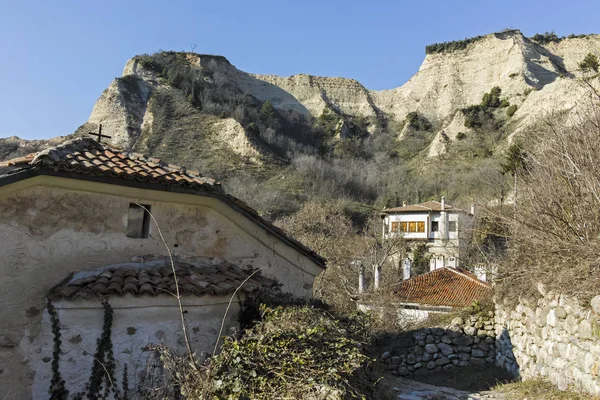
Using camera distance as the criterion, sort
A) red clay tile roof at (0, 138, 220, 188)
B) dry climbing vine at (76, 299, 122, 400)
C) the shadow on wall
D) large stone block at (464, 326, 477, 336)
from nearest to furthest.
Result: dry climbing vine at (76, 299, 122, 400) < red clay tile roof at (0, 138, 220, 188) < the shadow on wall < large stone block at (464, 326, 477, 336)

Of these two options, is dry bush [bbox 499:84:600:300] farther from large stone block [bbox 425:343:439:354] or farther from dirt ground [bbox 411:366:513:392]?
large stone block [bbox 425:343:439:354]

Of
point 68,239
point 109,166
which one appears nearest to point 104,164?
point 109,166

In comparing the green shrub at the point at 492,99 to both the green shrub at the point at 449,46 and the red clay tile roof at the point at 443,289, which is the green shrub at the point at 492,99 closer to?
the green shrub at the point at 449,46

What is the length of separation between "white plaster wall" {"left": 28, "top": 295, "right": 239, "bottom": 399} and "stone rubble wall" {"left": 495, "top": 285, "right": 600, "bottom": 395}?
4.61m

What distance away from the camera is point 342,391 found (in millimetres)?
3451

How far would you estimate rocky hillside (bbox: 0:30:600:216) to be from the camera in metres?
47.5

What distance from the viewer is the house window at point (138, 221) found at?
611 centimetres

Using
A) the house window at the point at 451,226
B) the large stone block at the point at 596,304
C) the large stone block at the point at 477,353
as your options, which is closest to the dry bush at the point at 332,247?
the large stone block at the point at 477,353

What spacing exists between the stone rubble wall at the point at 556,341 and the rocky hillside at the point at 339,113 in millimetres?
28051

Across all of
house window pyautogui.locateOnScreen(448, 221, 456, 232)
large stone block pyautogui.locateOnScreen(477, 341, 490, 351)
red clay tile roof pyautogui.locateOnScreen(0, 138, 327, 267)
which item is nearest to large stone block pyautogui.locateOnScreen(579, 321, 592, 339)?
red clay tile roof pyautogui.locateOnScreen(0, 138, 327, 267)

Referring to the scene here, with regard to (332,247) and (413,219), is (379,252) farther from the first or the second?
(413,219)

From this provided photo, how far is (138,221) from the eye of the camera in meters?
6.22

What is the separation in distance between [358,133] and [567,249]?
6401cm

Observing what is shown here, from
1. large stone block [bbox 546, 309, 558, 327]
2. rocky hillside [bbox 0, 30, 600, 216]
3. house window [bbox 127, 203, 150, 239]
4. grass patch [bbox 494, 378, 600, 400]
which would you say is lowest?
grass patch [bbox 494, 378, 600, 400]
